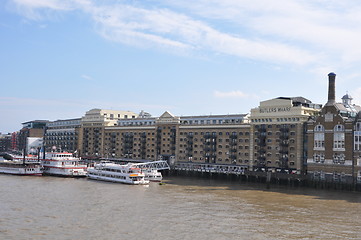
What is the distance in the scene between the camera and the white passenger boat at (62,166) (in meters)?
123

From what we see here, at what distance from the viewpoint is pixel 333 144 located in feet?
331

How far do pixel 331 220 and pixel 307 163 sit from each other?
46.0 meters

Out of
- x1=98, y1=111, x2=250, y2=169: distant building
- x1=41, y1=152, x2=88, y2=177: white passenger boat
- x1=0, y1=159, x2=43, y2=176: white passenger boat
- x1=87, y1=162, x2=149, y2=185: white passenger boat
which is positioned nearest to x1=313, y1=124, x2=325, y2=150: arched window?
x1=98, y1=111, x2=250, y2=169: distant building

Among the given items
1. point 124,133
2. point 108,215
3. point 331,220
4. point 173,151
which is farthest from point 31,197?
point 124,133

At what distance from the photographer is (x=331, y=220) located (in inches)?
2398

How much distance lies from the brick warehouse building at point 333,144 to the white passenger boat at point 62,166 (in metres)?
64.8

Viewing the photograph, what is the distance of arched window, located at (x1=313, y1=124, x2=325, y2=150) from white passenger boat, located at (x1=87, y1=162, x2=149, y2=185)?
43089 mm

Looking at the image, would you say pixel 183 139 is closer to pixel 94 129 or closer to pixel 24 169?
pixel 94 129

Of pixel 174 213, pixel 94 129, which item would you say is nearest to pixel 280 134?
pixel 174 213

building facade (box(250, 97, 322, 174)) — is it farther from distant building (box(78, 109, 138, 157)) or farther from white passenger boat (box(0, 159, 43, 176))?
distant building (box(78, 109, 138, 157))

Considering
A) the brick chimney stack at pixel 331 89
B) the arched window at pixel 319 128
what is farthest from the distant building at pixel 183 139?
the brick chimney stack at pixel 331 89

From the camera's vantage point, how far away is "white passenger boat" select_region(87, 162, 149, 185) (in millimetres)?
104000

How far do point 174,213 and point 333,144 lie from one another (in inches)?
2085

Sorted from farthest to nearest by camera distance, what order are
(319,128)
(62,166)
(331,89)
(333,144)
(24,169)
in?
1. (62,166)
2. (24,169)
3. (331,89)
4. (319,128)
5. (333,144)
